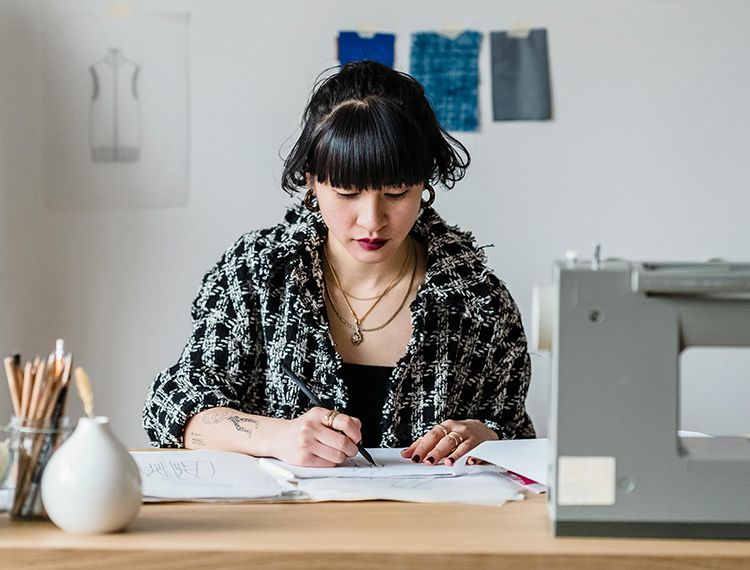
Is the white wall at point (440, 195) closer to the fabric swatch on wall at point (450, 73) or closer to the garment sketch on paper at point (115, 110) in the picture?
the fabric swatch on wall at point (450, 73)

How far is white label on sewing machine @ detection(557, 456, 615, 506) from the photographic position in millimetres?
1060

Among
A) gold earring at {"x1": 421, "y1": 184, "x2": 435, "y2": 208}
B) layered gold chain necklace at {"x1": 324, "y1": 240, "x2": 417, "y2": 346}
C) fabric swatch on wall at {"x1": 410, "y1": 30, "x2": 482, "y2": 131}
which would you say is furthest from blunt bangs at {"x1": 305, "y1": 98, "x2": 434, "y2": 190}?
fabric swatch on wall at {"x1": 410, "y1": 30, "x2": 482, "y2": 131}

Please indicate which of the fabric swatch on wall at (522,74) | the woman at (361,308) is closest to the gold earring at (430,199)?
the woman at (361,308)

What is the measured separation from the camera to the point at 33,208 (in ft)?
9.12

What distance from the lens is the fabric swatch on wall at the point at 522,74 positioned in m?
2.78

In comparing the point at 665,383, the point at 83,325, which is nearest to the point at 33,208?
the point at 83,325

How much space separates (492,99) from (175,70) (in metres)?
0.84

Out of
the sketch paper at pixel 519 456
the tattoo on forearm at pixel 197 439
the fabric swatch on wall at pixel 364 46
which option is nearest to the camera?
the sketch paper at pixel 519 456

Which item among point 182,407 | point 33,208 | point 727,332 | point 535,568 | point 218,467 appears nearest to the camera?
point 535,568

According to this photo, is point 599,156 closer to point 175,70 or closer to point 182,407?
point 175,70

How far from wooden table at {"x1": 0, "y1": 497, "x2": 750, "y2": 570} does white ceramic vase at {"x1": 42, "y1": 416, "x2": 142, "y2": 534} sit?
0.02 m

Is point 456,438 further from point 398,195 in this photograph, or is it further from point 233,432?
point 398,195

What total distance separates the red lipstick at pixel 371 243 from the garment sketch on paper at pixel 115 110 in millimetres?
1189

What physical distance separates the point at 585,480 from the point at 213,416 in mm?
790
